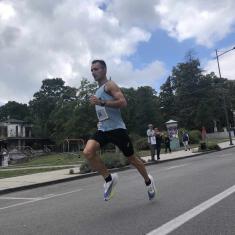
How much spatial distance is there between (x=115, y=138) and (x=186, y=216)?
1.53m

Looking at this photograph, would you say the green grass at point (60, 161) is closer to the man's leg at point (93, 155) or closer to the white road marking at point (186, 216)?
the white road marking at point (186, 216)

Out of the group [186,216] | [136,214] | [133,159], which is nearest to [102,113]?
[133,159]

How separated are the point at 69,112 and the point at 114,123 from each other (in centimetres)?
7873

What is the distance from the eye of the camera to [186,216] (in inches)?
246

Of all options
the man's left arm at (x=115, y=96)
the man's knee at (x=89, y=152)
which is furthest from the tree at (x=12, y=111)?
the man's knee at (x=89, y=152)

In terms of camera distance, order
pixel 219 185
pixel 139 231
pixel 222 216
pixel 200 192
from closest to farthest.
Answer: pixel 139 231, pixel 222 216, pixel 200 192, pixel 219 185

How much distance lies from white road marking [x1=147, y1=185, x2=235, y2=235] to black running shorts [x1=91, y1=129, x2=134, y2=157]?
125 cm

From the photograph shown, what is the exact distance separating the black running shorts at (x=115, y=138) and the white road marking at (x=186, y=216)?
4.11ft

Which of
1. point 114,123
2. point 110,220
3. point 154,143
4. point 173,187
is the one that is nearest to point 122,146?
point 114,123

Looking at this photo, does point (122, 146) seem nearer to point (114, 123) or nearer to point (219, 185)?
point (114, 123)

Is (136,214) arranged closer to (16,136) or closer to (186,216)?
(186,216)

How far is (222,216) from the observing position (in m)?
6.16

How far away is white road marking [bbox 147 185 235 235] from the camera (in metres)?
5.50

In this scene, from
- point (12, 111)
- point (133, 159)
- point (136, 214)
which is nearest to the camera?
point (136, 214)
